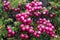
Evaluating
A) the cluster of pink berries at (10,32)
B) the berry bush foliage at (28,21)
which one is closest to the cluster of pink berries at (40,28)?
the berry bush foliage at (28,21)

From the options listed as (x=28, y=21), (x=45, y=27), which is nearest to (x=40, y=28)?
(x=45, y=27)

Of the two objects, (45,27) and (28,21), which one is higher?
(28,21)

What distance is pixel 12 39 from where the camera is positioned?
106 inches

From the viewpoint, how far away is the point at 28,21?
258 cm

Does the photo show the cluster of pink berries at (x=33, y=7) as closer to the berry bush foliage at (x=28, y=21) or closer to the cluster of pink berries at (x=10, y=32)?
the berry bush foliage at (x=28, y=21)

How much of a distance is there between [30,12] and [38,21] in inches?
5.6

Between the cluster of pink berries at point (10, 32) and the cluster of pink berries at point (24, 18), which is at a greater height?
the cluster of pink berries at point (24, 18)

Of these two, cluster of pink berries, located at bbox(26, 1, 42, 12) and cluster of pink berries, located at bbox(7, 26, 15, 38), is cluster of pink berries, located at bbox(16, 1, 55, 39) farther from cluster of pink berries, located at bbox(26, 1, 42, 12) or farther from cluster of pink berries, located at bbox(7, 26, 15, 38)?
cluster of pink berries, located at bbox(7, 26, 15, 38)

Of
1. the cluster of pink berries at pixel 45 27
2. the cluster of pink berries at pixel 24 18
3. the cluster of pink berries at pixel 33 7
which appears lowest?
the cluster of pink berries at pixel 45 27

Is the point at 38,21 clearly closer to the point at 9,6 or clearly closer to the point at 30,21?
the point at 30,21

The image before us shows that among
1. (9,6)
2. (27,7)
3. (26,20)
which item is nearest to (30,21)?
(26,20)

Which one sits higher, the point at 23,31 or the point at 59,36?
the point at 23,31

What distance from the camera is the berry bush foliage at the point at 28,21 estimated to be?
2.61 m

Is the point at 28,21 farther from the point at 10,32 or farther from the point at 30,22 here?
the point at 10,32
